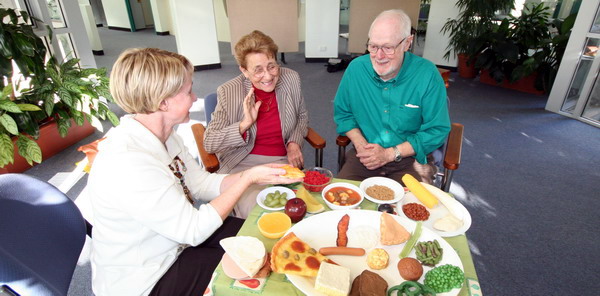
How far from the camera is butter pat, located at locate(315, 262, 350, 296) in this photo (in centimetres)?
90

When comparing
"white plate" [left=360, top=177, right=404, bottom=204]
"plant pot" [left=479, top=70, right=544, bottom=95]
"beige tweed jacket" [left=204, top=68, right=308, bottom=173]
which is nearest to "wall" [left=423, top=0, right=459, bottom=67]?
"plant pot" [left=479, top=70, right=544, bottom=95]

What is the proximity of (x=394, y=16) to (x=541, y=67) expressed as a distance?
14.3 ft

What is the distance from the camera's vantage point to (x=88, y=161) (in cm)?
323

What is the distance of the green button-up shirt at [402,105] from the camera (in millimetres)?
1998

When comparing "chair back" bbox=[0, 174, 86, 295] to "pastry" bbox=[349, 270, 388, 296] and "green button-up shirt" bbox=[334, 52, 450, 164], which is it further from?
"green button-up shirt" bbox=[334, 52, 450, 164]

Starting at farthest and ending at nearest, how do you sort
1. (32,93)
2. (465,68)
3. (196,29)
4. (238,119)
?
(196,29), (465,68), (32,93), (238,119)

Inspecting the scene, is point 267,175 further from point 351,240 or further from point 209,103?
point 209,103

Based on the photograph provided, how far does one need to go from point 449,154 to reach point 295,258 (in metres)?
1.27

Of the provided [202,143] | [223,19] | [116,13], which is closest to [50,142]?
[202,143]

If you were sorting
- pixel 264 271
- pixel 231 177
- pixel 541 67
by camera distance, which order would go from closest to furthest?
pixel 264 271
pixel 231 177
pixel 541 67

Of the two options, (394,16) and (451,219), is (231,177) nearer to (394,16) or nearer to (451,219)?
(451,219)

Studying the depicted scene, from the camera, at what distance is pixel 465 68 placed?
6.11 meters

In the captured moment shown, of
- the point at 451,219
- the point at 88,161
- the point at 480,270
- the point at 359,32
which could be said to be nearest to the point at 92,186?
the point at 451,219

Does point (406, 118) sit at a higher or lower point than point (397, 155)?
higher
